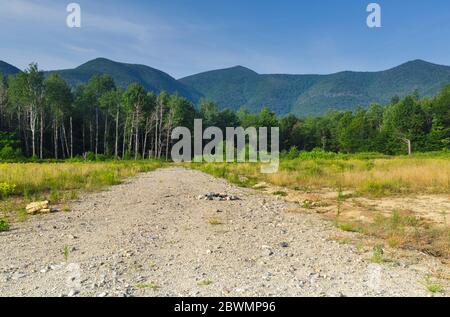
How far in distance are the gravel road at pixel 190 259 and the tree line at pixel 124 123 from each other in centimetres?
3721

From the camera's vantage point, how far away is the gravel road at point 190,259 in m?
4.55

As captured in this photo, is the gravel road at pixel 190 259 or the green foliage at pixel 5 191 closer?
the gravel road at pixel 190 259

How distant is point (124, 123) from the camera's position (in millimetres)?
66312

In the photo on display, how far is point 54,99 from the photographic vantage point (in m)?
55.7

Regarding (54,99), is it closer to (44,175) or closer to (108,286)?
(44,175)

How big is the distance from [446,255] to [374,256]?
134cm

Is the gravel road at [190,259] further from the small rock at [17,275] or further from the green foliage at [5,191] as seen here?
the green foliage at [5,191]

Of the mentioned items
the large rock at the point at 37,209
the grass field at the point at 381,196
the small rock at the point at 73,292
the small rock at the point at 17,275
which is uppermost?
the small rock at the point at 73,292

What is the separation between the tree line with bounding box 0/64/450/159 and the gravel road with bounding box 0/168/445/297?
37214 mm

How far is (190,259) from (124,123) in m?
63.1

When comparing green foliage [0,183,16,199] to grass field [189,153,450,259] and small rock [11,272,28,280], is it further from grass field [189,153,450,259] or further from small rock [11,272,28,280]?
grass field [189,153,450,259]

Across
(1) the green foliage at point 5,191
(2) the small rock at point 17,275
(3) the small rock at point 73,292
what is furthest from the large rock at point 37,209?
(3) the small rock at point 73,292
